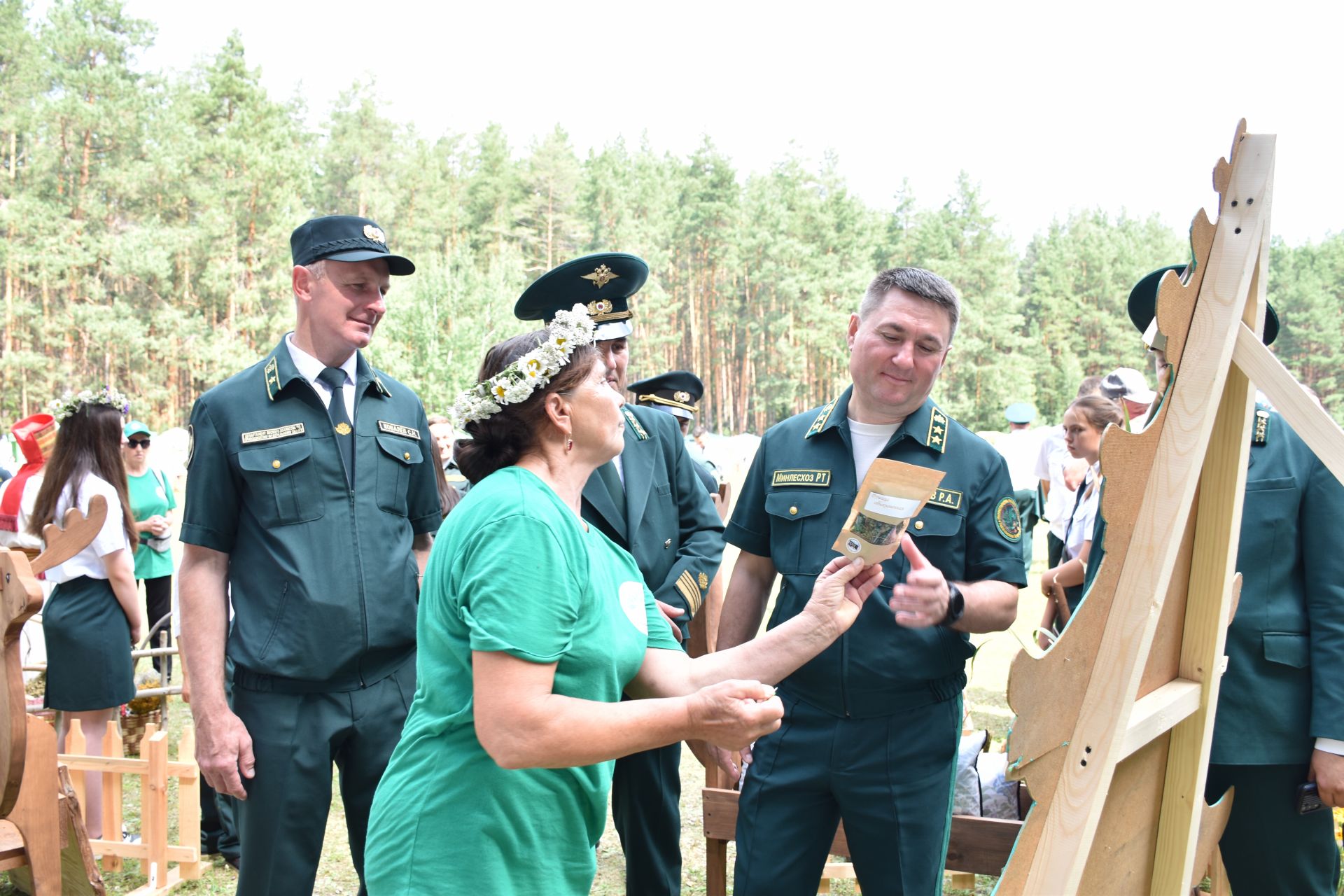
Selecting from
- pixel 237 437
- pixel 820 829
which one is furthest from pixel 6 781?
pixel 820 829

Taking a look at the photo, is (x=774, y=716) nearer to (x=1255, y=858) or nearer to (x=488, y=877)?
(x=488, y=877)

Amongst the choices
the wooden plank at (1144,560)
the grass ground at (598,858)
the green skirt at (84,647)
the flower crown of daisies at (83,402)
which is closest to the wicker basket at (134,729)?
the grass ground at (598,858)

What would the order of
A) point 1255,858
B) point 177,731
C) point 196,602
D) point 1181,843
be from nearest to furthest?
point 1181,843 < point 1255,858 < point 196,602 < point 177,731

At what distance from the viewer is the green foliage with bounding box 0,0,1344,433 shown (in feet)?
108

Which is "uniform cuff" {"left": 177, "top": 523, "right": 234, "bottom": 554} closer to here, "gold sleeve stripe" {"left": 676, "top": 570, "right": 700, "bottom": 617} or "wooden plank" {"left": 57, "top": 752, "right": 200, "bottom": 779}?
"gold sleeve stripe" {"left": 676, "top": 570, "right": 700, "bottom": 617}

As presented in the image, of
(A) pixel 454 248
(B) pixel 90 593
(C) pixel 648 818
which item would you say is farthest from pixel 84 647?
(A) pixel 454 248

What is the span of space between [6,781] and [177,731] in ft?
12.9

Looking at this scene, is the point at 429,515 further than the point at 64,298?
No

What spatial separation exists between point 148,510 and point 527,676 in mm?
6419

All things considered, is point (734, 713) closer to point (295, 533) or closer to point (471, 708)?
point (471, 708)

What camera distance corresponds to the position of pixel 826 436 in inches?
115

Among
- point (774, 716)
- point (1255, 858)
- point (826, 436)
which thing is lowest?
point (1255, 858)

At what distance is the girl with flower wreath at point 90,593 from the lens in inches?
183

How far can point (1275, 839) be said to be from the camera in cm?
255
